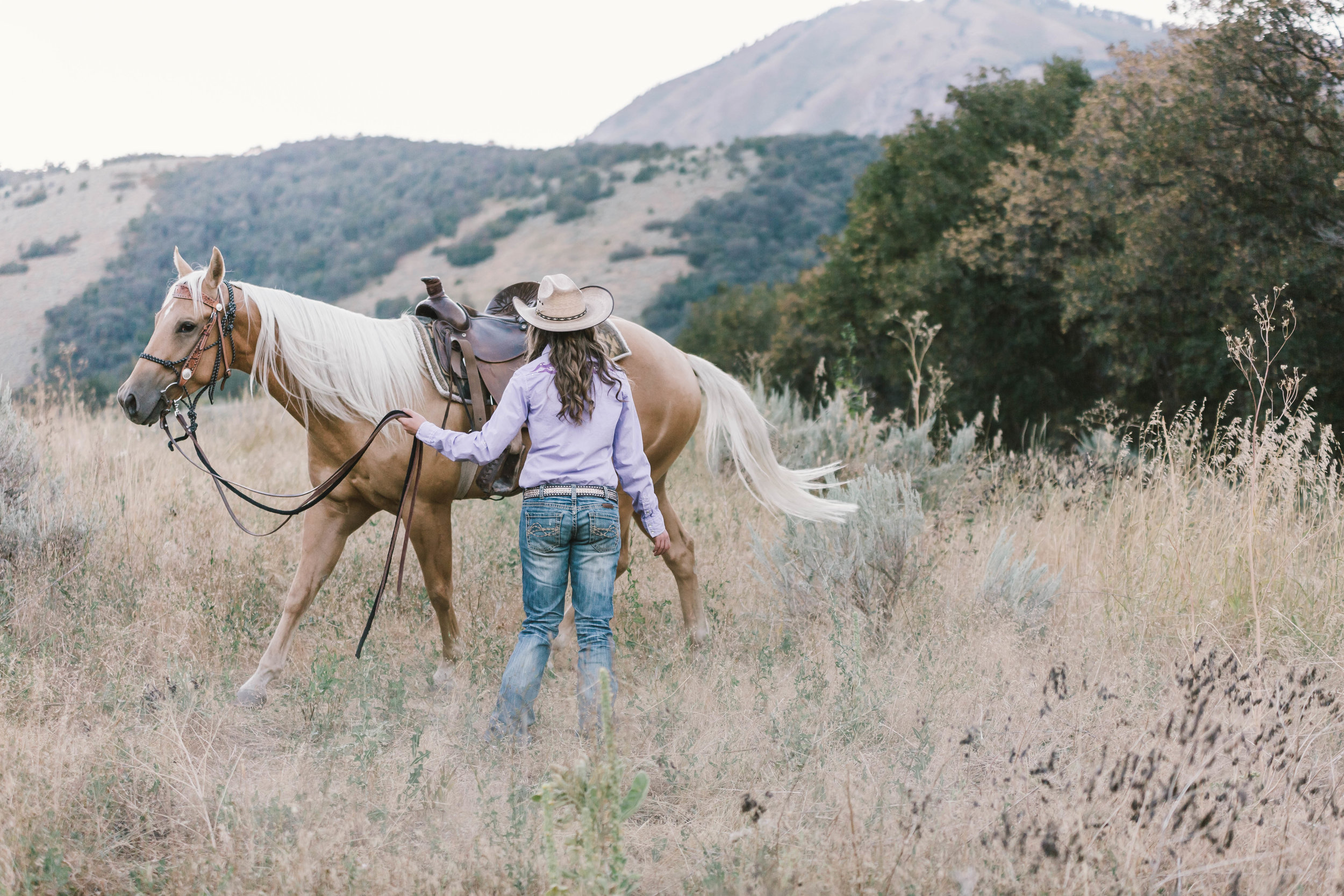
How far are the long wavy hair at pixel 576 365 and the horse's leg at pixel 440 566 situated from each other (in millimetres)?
1066

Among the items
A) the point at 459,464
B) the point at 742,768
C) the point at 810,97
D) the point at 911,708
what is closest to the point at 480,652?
the point at 459,464

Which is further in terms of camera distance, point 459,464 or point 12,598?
point 12,598

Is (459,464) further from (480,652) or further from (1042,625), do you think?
(1042,625)

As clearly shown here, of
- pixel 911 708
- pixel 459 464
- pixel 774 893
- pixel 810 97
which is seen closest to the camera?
pixel 774 893

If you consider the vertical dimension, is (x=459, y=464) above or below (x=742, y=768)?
above

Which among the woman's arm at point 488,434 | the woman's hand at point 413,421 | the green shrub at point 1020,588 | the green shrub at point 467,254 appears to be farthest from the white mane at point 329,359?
the green shrub at point 467,254

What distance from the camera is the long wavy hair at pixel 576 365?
364 centimetres

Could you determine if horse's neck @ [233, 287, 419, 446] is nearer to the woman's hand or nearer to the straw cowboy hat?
the woman's hand

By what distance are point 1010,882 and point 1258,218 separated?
909 cm

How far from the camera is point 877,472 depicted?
5.64 meters

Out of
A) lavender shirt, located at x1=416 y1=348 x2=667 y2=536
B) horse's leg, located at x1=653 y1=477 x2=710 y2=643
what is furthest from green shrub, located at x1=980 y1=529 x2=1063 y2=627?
lavender shirt, located at x1=416 y1=348 x2=667 y2=536

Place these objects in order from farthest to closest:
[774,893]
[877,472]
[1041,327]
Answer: [1041,327], [877,472], [774,893]

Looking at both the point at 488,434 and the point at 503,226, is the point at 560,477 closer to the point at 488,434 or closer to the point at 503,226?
the point at 488,434

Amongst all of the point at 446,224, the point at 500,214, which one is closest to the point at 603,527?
the point at 446,224
